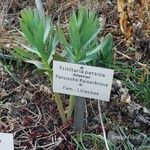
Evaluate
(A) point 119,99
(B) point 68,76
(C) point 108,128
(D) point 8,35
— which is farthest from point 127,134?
(D) point 8,35

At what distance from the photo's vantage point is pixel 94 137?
4.84 ft

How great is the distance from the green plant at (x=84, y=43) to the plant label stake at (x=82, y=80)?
0.16 feet

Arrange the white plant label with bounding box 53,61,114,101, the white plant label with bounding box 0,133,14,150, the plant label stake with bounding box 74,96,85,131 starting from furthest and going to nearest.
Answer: the plant label stake with bounding box 74,96,85,131 < the white plant label with bounding box 53,61,114,101 < the white plant label with bounding box 0,133,14,150

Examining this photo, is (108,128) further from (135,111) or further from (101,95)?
(101,95)

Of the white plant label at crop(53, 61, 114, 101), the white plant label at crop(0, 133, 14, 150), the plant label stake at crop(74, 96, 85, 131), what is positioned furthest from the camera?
the plant label stake at crop(74, 96, 85, 131)

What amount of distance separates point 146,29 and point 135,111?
0.45 m

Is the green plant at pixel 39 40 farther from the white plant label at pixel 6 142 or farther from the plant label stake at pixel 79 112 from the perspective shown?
the white plant label at pixel 6 142

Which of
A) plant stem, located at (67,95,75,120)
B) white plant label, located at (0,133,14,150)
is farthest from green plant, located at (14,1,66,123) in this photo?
white plant label, located at (0,133,14,150)

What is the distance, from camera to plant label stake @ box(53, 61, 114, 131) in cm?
130

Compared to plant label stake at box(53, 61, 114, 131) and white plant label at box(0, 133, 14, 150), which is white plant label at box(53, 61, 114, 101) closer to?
plant label stake at box(53, 61, 114, 131)

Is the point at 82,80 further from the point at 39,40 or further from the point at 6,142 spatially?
the point at 6,142

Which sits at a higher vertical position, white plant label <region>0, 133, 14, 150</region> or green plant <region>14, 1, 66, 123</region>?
green plant <region>14, 1, 66, 123</region>

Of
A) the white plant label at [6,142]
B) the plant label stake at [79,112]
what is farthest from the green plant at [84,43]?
the white plant label at [6,142]

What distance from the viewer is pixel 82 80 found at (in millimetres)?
1334
